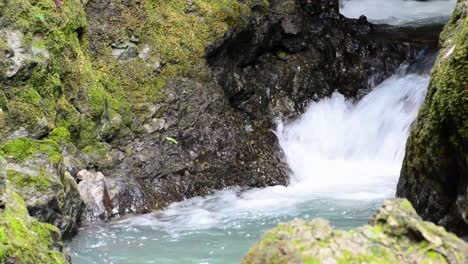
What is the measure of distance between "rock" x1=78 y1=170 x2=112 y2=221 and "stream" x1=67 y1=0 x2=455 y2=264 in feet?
0.79

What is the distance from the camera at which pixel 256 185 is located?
31.8 feet

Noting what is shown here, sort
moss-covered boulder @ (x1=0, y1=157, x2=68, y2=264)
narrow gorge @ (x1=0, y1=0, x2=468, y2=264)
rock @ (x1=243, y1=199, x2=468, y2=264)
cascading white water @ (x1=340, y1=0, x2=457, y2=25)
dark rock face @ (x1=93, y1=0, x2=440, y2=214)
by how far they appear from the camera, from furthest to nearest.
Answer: cascading white water @ (x1=340, y1=0, x2=457, y2=25) → dark rock face @ (x1=93, y1=0, x2=440, y2=214) → narrow gorge @ (x1=0, y1=0, x2=468, y2=264) → moss-covered boulder @ (x1=0, y1=157, x2=68, y2=264) → rock @ (x1=243, y1=199, x2=468, y2=264)

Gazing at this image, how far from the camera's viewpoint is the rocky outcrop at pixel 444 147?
499 cm

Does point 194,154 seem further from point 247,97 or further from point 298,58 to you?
point 298,58

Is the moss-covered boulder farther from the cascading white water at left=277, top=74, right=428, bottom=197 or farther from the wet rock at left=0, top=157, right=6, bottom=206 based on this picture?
the cascading white water at left=277, top=74, right=428, bottom=197

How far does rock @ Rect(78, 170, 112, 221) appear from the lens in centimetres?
795

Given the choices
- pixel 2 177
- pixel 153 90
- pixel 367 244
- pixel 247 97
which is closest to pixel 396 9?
pixel 247 97

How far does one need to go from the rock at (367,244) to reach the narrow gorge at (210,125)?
2134mm

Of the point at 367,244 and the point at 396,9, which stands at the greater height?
the point at 396,9

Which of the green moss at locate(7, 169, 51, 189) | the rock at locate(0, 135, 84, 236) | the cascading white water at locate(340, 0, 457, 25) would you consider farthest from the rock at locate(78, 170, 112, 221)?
the cascading white water at locate(340, 0, 457, 25)

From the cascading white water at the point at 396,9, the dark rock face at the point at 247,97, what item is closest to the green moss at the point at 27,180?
the dark rock face at the point at 247,97

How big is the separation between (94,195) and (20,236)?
344cm

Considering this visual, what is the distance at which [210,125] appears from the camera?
988 centimetres

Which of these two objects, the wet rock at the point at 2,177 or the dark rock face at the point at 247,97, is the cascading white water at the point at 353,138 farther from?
the wet rock at the point at 2,177
